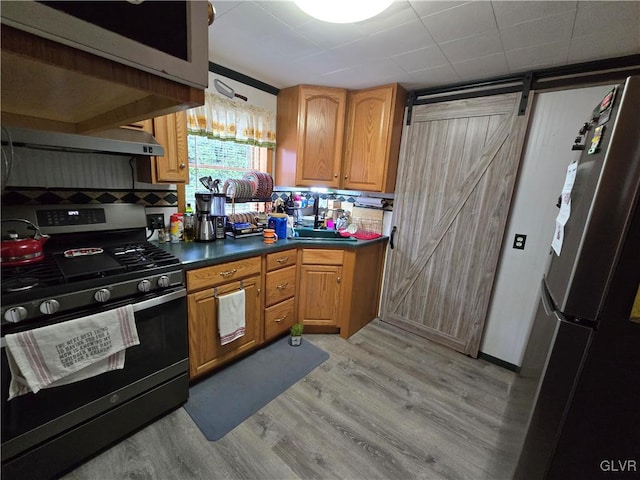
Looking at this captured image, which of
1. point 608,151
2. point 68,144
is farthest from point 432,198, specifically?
point 68,144

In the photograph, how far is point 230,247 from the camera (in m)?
1.97

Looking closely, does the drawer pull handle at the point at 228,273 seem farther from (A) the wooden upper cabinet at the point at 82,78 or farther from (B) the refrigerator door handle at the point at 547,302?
(B) the refrigerator door handle at the point at 547,302

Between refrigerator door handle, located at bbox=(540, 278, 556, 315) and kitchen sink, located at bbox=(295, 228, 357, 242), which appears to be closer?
refrigerator door handle, located at bbox=(540, 278, 556, 315)

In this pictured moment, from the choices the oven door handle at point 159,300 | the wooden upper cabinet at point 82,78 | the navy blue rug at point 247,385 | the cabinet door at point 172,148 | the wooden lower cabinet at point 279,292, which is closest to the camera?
the wooden upper cabinet at point 82,78

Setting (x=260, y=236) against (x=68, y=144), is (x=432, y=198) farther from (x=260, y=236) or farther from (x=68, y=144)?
(x=68, y=144)

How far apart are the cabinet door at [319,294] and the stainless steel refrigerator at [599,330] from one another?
1699 mm

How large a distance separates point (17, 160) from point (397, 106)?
2.59 m

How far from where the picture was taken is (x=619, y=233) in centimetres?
72

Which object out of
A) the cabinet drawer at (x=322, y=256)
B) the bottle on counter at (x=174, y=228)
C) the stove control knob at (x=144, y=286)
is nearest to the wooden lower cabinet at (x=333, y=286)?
the cabinet drawer at (x=322, y=256)

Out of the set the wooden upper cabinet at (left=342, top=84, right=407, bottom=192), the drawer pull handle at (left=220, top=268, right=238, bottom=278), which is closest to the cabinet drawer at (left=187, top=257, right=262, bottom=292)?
the drawer pull handle at (left=220, top=268, right=238, bottom=278)

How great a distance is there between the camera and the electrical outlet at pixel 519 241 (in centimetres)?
211

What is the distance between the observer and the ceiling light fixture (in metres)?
1.21

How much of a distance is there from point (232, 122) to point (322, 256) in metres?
1.40

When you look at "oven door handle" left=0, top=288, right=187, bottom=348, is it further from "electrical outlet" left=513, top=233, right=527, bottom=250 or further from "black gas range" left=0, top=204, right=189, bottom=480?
"electrical outlet" left=513, top=233, right=527, bottom=250
